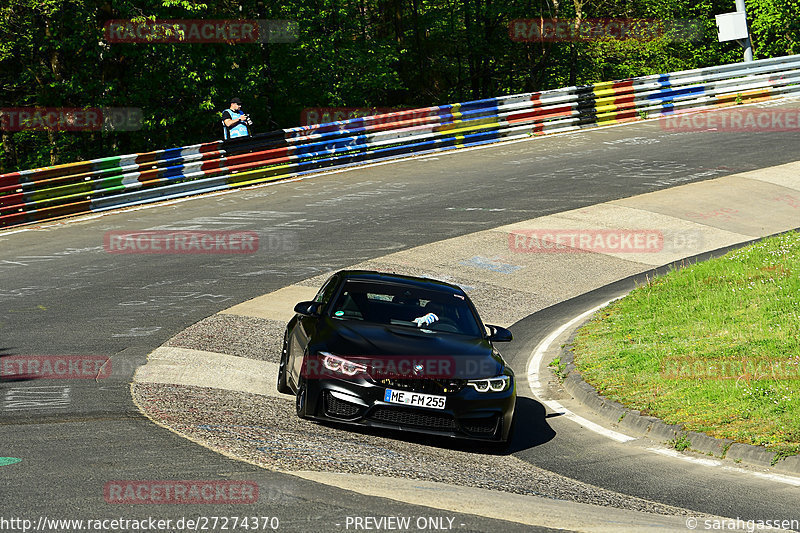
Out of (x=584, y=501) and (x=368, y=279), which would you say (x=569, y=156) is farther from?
(x=584, y=501)

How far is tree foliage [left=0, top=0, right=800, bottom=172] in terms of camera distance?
27.3 m

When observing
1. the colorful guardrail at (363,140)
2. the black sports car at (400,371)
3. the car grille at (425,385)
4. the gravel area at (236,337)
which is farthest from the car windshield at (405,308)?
the colorful guardrail at (363,140)

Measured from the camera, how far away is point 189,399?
978cm

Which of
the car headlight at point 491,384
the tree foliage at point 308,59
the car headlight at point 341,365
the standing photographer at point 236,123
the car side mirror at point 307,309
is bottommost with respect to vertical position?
the car headlight at point 491,384

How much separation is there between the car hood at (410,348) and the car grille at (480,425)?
0.41 m

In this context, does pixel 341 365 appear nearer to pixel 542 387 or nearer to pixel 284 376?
A: pixel 284 376

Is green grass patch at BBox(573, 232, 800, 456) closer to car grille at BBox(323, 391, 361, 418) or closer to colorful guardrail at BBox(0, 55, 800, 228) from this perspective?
car grille at BBox(323, 391, 361, 418)

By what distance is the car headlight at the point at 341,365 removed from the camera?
8836 millimetres

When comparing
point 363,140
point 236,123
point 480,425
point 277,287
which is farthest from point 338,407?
point 363,140

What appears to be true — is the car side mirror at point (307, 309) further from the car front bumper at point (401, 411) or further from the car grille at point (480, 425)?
the car grille at point (480, 425)

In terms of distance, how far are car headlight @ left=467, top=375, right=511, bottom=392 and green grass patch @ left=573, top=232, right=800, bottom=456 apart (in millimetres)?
1960

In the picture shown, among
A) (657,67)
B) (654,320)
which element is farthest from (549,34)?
(654,320)

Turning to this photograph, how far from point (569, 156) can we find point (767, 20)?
23.3 metres

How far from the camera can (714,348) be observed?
11.9m
